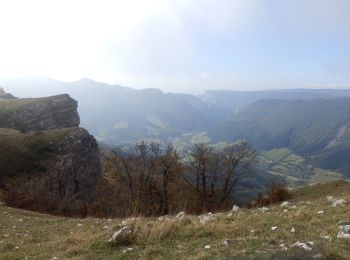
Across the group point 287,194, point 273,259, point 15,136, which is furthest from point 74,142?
point 273,259

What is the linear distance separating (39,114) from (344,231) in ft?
425

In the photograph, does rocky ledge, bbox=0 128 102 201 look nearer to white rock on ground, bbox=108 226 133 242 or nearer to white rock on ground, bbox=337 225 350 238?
white rock on ground, bbox=108 226 133 242

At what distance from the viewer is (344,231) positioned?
10.9m

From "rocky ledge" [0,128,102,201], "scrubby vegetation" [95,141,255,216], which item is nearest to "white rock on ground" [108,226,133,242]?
"scrubby vegetation" [95,141,255,216]

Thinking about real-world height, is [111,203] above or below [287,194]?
below

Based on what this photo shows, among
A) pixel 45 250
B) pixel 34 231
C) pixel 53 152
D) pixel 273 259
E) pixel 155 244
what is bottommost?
pixel 53 152

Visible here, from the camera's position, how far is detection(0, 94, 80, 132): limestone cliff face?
4857 inches

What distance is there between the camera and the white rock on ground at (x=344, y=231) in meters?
10.5

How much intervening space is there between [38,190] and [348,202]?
→ 3986 cm

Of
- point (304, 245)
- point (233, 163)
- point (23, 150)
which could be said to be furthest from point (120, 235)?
point (23, 150)

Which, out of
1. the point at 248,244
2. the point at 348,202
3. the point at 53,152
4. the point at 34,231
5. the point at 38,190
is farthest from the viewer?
the point at 53,152

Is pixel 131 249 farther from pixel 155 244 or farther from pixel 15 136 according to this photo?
pixel 15 136

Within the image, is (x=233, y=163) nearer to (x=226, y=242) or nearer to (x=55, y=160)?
(x=226, y=242)

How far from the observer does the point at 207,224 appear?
1288cm
